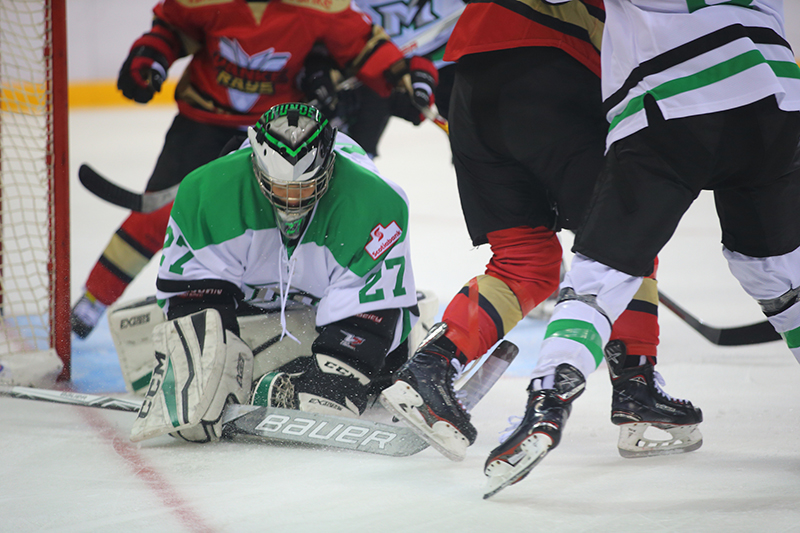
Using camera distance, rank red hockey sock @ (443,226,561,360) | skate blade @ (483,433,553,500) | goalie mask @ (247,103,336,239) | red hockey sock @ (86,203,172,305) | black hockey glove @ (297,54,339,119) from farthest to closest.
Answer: black hockey glove @ (297,54,339,119)
red hockey sock @ (86,203,172,305)
goalie mask @ (247,103,336,239)
red hockey sock @ (443,226,561,360)
skate blade @ (483,433,553,500)

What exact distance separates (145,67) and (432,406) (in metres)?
1.59

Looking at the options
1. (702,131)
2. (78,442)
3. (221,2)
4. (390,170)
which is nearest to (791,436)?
(702,131)

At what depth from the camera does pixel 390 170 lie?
611cm

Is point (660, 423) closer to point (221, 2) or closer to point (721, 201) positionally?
point (721, 201)

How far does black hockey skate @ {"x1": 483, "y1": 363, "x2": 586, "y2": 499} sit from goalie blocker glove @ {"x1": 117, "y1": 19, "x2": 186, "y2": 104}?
1.71m

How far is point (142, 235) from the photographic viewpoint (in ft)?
8.14

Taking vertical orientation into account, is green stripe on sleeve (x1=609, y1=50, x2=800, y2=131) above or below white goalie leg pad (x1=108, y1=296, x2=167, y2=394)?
above

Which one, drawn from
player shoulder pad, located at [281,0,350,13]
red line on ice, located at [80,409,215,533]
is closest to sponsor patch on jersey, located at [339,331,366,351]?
red line on ice, located at [80,409,215,533]

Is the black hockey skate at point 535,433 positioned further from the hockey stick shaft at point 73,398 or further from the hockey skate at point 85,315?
the hockey skate at point 85,315

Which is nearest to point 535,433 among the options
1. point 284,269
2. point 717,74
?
point 717,74

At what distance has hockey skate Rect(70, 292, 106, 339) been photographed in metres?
2.55

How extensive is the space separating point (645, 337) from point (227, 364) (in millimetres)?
872

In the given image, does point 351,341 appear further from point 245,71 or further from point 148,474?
point 245,71

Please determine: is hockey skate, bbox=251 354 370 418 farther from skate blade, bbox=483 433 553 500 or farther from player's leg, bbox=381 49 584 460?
skate blade, bbox=483 433 553 500
